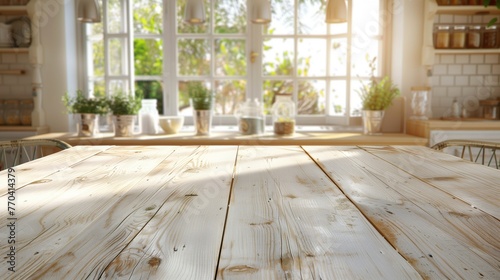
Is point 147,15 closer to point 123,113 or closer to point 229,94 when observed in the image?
point 229,94

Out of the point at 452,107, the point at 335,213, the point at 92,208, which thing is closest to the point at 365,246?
the point at 335,213

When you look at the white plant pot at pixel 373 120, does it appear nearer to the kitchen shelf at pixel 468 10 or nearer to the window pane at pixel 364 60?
the window pane at pixel 364 60

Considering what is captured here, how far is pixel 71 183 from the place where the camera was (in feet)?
4.35

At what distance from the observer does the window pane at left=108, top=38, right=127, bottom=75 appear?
166 inches

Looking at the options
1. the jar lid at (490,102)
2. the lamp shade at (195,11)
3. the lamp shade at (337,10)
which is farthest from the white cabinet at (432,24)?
the lamp shade at (195,11)

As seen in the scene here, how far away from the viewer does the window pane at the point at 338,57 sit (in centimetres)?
432

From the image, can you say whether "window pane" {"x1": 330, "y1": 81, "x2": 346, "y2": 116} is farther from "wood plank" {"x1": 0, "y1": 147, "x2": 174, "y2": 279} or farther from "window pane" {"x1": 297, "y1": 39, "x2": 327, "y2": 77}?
"wood plank" {"x1": 0, "y1": 147, "x2": 174, "y2": 279}

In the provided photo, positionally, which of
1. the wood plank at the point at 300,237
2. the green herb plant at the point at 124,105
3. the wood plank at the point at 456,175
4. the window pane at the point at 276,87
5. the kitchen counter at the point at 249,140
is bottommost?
the kitchen counter at the point at 249,140

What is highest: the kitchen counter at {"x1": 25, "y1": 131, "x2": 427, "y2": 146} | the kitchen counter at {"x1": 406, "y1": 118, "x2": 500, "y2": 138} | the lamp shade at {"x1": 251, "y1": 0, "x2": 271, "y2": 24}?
the lamp shade at {"x1": 251, "y1": 0, "x2": 271, "y2": 24}

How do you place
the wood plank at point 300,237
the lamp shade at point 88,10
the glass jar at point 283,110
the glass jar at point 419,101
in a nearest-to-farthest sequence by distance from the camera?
the wood plank at point 300,237
the lamp shade at point 88,10
the glass jar at point 283,110
the glass jar at point 419,101

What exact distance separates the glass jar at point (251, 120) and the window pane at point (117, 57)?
116 centimetres

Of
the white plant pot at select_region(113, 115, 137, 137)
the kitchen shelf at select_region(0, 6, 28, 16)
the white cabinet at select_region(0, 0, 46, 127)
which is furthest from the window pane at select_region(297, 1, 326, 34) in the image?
the kitchen shelf at select_region(0, 6, 28, 16)

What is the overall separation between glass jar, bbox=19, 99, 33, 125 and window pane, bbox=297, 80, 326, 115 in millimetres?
2319

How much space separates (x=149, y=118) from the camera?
154 inches
